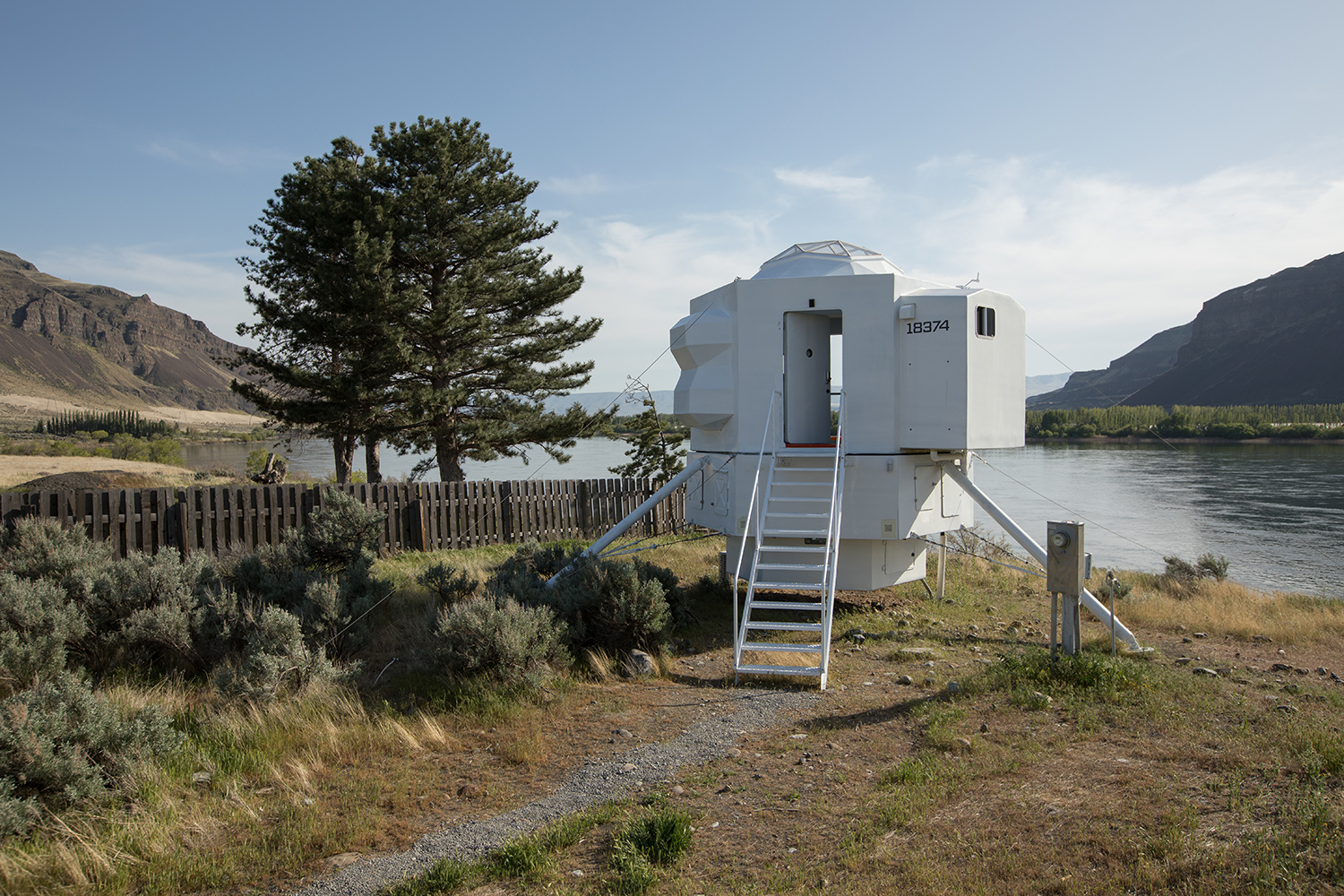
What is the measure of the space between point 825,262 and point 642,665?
236 inches

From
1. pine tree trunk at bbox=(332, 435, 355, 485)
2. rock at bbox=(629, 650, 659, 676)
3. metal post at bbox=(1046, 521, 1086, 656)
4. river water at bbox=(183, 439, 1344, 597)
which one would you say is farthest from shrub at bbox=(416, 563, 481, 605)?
pine tree trunk at bbox=(332, 435, 355, 485)

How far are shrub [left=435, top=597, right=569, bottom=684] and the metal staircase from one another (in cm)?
219

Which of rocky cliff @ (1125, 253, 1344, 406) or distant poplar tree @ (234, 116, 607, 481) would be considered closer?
distant poplar tree @ (234, 116, 607, 481)

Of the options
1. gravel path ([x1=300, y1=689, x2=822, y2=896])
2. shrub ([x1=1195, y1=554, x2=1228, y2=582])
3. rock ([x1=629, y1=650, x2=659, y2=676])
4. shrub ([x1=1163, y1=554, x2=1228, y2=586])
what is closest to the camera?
gravel path ([x1=300, y1=689, x2=822, y2=896])

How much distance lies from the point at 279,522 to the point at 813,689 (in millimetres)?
10074

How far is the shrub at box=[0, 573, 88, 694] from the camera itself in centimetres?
634

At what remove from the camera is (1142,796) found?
14.4ft

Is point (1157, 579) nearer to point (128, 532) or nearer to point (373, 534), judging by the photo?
point (373, 534)

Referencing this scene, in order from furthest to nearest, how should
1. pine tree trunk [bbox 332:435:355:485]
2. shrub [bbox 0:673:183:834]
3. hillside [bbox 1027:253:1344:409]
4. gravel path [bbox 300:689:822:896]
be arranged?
hillside [bbox 1027:253:1344:409] < pine tree trunk [bbox 332:435:355:485] < shrub [bbox 0:673:183:834] < gravel path [bbox 300:689:822:896]

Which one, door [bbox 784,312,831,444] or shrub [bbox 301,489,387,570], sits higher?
door [bbox 784,312,831,444]

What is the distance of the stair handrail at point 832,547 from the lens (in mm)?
7344

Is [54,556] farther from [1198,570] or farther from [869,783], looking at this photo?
[1198,570]

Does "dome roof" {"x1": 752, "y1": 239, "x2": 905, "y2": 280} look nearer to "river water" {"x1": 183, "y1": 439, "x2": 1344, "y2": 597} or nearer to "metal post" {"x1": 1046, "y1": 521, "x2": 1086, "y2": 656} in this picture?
"river water" {"x1": 183, "y1": 439, "x2": 1344, "y2": 597}

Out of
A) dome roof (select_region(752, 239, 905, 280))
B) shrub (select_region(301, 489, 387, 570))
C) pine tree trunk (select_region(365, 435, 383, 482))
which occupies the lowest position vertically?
shrub (select_region(301, 489, 387, 570))
